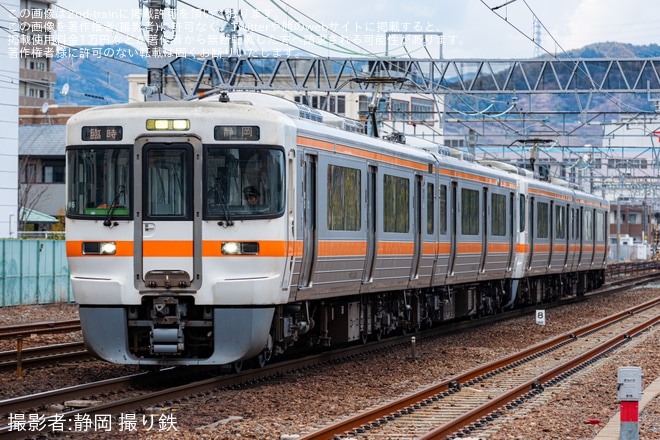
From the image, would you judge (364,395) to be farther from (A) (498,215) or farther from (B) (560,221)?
(B) (560,221)

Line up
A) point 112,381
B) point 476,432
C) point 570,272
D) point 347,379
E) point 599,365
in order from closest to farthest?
point 476,432, point 112,381, point 347,379, point 599,365, point 570,272

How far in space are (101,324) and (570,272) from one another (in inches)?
882

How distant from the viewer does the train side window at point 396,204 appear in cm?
1616

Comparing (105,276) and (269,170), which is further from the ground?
(269,170)

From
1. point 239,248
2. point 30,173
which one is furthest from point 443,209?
point 30,173

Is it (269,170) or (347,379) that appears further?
(347,379)

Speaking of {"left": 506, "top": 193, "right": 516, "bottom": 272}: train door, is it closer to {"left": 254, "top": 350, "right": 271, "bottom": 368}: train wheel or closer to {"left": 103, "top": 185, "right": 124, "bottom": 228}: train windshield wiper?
{"left": 254, "top": 350, "right": 271, "bottom": 368}: train wheel

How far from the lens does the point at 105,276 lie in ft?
40.5

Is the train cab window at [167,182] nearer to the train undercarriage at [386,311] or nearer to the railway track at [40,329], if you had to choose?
the train undercarriage at [386,311]

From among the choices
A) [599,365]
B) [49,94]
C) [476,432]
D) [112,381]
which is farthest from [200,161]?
[49,94]

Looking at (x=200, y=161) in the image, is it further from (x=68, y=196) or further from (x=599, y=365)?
(x=599, y=365)

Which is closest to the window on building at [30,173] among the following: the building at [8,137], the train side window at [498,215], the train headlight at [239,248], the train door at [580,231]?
the building at [8,137]

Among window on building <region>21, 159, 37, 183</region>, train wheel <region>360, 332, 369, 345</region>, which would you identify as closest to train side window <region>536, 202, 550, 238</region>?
train wheel <region>360, 332, 369, 345</region>

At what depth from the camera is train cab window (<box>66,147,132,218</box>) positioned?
1241cm
